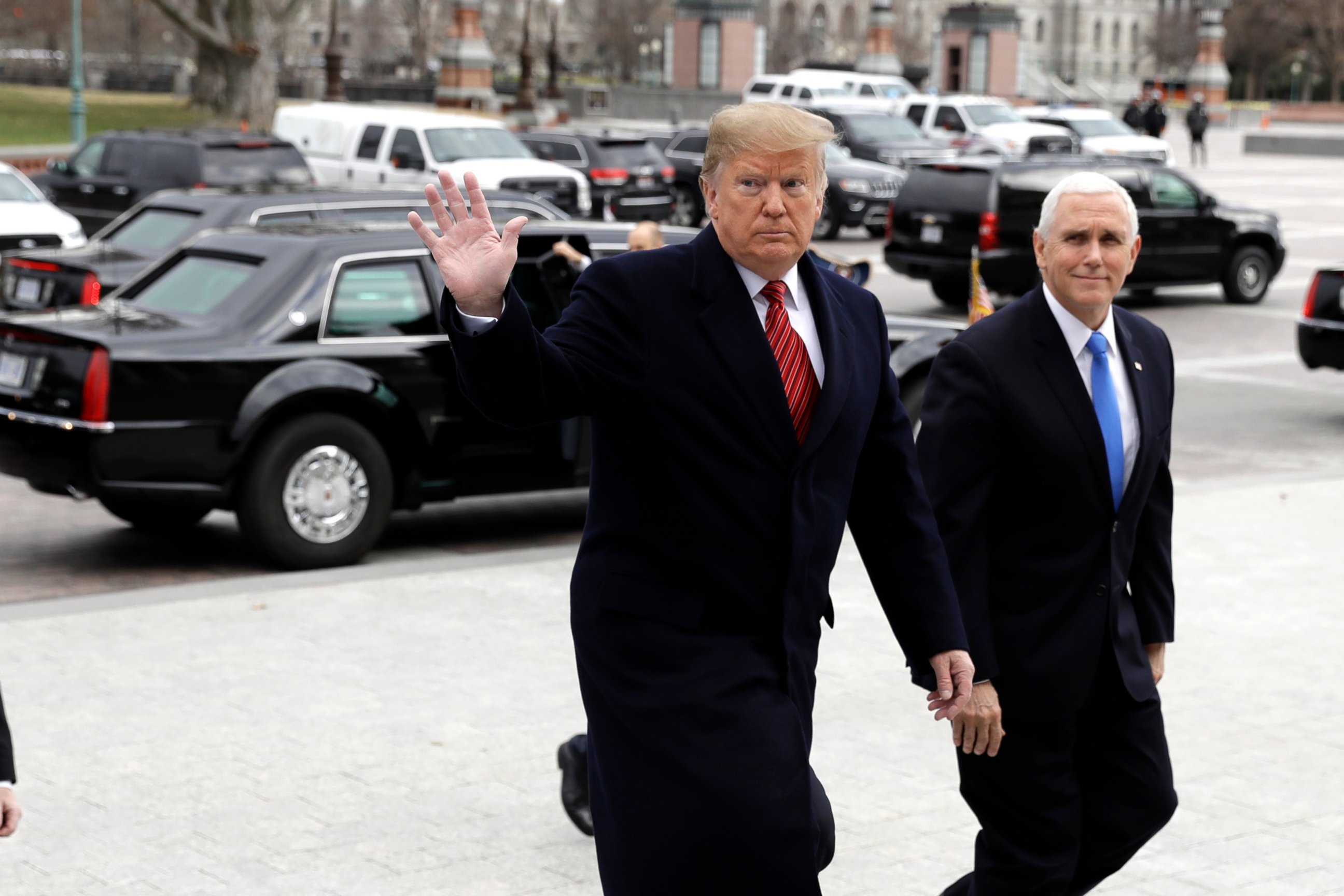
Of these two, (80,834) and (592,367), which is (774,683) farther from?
(80,834)

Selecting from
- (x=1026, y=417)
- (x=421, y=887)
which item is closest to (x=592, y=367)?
(x=1026, y=417)

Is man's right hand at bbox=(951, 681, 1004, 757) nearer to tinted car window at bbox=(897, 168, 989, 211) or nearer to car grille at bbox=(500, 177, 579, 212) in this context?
tinted car window at bbox=(897, 168, 989, 211)

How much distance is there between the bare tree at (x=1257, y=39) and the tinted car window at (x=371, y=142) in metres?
89.0

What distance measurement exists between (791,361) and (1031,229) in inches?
708

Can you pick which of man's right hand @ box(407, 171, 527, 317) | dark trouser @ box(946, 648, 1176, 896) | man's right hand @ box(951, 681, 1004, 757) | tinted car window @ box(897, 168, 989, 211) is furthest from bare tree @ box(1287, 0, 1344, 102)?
man's right hand @ box(407, 171, 527, 317)

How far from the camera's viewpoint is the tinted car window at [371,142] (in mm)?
25828

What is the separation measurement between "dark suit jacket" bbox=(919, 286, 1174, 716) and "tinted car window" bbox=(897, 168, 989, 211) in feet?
55.1

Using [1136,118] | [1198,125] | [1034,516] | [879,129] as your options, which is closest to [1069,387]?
[1034,516]

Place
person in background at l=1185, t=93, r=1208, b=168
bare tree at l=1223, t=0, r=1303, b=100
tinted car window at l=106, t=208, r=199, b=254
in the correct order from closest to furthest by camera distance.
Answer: tinted car window at l=106, t=208, r=199, b=254 → person in background at l=1185, t=93, r=1208, b=168 → bare tree at l=1223, t=0, r=1303, b=100

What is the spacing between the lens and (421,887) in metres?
5.00

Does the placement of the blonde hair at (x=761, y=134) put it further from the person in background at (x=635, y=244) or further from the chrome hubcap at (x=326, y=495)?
the chrome hubcap at (x=326, y=495)

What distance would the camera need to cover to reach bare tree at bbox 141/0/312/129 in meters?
40.9

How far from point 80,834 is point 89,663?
76.2 inches

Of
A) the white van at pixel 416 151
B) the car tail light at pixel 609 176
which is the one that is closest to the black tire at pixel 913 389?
the white van at pixel 416 151
